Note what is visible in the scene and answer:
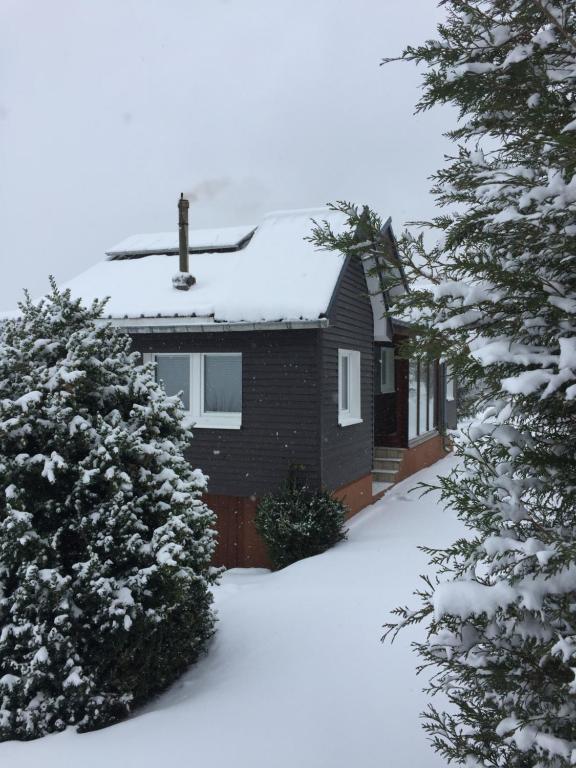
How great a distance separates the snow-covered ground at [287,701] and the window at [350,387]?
219 inches

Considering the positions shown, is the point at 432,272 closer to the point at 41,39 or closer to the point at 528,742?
the point at 528,742

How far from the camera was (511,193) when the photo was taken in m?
2.94

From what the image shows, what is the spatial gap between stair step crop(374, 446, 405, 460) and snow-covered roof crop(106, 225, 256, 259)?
612 centimetres

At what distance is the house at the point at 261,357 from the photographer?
10516 millimetres

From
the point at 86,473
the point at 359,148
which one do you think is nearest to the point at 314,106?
the point at 359,148

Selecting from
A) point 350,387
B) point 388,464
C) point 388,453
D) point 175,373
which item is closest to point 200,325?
point 175,373

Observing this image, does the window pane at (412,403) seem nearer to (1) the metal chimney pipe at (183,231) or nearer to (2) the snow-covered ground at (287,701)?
(1) the metal chimney pipe at (183,231)

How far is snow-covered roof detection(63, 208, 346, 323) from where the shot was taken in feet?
34.4

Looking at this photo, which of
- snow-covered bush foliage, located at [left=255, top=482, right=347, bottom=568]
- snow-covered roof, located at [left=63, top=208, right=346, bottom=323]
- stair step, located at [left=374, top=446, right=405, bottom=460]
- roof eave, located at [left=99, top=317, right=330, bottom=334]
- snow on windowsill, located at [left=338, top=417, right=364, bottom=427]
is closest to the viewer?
snow-covered bush foliage, located at [left=255, top=482, right=347, bottom=568]

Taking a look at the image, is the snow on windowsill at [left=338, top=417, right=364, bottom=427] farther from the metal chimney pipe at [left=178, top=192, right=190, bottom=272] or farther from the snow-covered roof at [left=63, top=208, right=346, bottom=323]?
the metal chimney pipe at [left=178, top=192, right=190, bottom=272]

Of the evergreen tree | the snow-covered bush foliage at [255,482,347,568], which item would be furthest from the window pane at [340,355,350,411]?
the evergreen tree

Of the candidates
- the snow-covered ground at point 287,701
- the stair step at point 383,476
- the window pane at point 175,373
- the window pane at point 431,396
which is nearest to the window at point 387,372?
the window pane at point 431,396

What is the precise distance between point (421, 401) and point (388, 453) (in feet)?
9.95

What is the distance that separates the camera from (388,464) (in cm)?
1465
